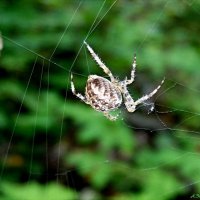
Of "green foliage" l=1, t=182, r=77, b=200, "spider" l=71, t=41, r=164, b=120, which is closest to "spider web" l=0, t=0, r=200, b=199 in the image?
"green foliage" l=1, t=182, r=77, b=200

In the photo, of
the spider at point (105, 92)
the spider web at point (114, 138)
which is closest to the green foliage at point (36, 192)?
the spider web at point (114, 138)

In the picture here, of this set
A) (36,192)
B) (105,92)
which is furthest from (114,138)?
(105,92)

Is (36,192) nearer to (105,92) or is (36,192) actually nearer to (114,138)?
(114,138)

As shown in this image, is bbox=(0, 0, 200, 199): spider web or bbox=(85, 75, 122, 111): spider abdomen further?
bbox=(0, 0, 200, 199): spider web

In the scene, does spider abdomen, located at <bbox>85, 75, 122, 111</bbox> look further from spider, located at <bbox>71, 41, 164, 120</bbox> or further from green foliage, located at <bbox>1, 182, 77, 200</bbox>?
green foliage, located at <bbox>1, 182, 77, 200</bbox>

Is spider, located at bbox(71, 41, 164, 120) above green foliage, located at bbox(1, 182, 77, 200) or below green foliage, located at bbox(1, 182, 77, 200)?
above

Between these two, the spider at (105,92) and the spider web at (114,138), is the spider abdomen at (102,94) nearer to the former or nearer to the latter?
the spider at (105,92)

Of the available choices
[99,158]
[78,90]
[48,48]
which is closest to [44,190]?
[99,158]
